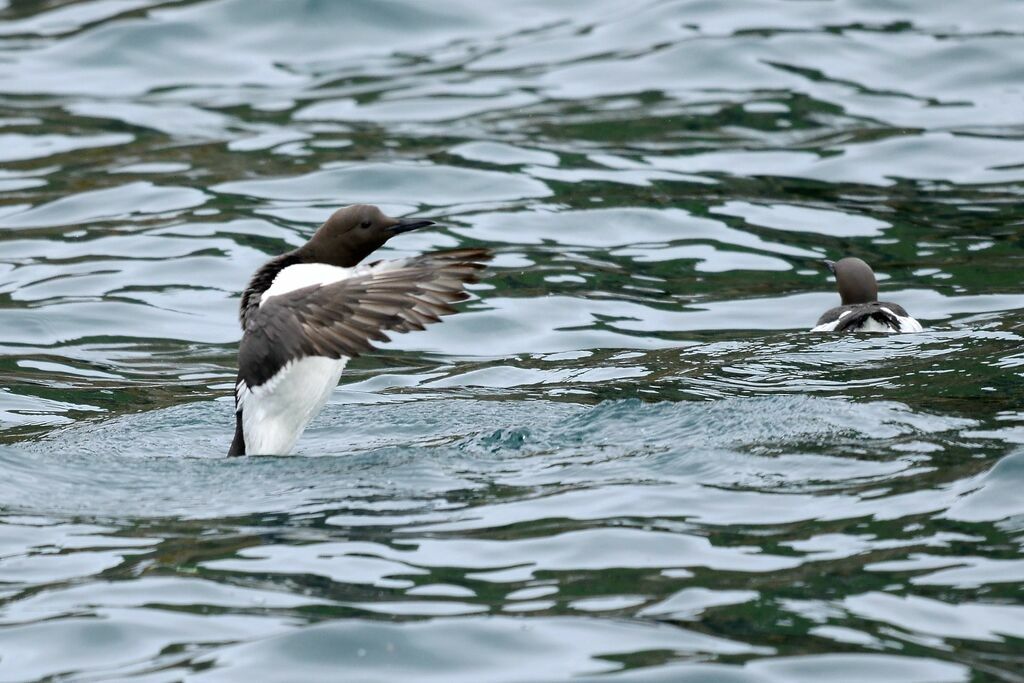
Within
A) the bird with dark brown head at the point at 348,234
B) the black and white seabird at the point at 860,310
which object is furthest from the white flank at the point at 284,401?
the black and white seabird at the point at 860,310

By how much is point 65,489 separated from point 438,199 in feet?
20.6

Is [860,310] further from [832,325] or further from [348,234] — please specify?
[348,234]

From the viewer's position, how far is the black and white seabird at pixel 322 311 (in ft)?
22.2

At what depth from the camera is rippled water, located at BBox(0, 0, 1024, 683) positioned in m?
5.07

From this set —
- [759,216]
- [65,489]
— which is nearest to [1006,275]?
[759,216]

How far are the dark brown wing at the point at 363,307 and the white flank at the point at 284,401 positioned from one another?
0.28 meters

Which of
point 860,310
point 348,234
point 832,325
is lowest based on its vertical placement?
point 832,325

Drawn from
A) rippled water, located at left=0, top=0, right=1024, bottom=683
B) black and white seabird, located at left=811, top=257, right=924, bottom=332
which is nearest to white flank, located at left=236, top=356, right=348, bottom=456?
rippled water, located at left=0, top=0, right=1024, bottom=683

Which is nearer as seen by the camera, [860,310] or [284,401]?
[284,401]

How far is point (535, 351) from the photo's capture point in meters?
9.89

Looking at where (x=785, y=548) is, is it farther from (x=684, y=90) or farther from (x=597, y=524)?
(x=684, y=90)

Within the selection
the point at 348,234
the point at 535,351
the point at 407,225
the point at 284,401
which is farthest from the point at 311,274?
the point at 535,351

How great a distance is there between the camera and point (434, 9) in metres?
17.2

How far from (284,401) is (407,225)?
1.00m
